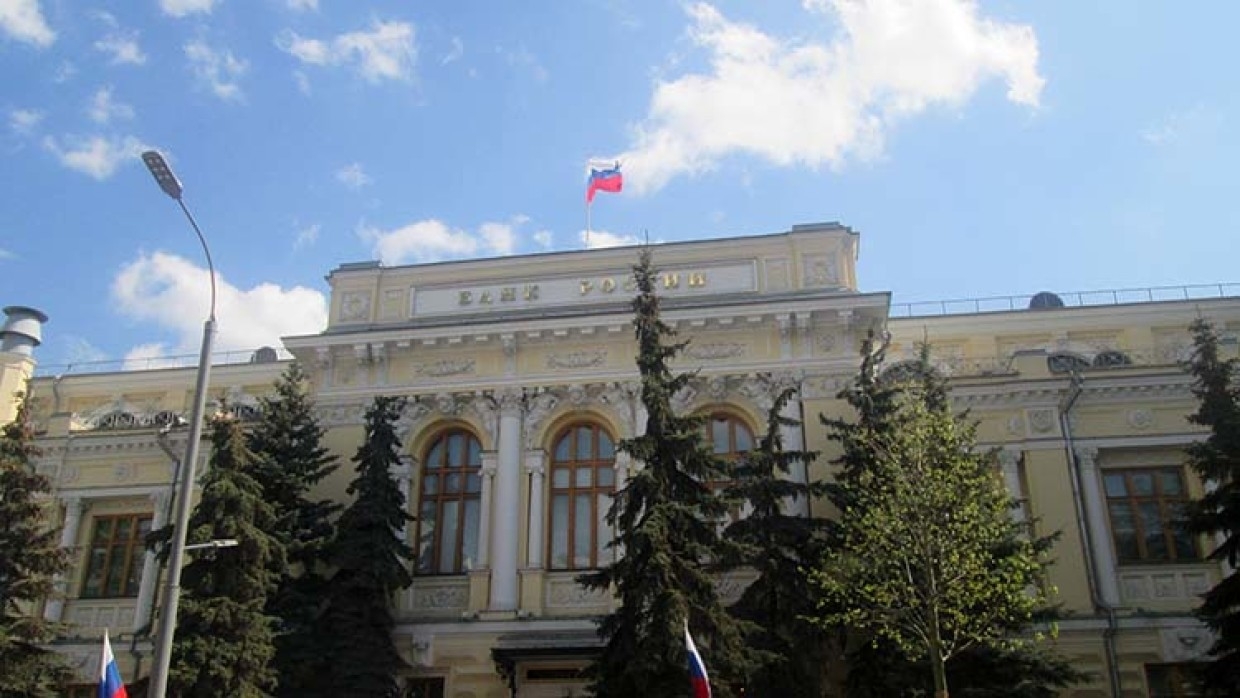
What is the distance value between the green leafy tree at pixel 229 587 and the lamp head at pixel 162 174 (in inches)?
366

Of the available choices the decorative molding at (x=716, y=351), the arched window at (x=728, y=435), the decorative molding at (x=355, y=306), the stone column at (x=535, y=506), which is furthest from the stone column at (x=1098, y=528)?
the decorative molding at (x=355, y=306)

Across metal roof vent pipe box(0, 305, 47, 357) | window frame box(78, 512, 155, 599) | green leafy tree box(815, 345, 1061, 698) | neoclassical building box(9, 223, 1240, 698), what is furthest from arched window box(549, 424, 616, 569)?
metal roof vent pipe box(0, 305, 47, 357)

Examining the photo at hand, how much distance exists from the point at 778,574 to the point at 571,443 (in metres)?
7.04

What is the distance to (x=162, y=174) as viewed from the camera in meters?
12.7

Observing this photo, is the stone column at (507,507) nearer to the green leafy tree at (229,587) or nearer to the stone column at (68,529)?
the green leafy tree at (229,587)

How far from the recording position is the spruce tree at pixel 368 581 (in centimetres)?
2109

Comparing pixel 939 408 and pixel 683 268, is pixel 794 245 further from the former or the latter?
pixel 939 408

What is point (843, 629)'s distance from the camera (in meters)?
20.1

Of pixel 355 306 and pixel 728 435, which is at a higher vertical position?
pixel 355 306

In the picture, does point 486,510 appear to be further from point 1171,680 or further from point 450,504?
point 1171,680

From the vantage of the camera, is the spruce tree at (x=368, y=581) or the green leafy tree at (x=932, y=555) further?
the spruce tree at (x=368, y=581)

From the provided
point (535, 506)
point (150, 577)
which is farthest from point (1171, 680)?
point (150, 577)

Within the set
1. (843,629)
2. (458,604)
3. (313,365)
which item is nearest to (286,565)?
(458,604)

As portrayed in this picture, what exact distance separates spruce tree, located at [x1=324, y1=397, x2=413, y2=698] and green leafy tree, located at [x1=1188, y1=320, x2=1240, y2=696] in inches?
612
